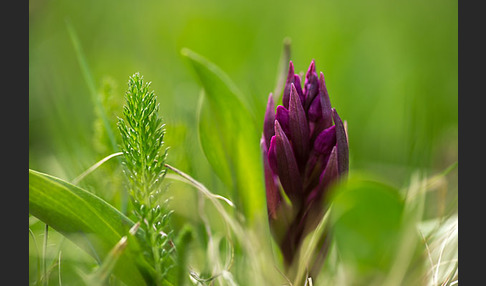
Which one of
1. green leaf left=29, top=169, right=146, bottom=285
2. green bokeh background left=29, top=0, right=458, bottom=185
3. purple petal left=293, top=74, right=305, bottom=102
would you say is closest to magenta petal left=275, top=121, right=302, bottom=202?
purple petal left=293, top=74, right=305, bottom=102

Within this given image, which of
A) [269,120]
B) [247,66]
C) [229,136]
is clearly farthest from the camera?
[247,66]

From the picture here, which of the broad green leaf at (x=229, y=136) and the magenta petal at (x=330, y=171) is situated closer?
the magenta petal at (x=330, y=171)

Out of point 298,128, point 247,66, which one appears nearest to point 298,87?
point 298,128

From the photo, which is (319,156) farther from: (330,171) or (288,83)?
(288,83)

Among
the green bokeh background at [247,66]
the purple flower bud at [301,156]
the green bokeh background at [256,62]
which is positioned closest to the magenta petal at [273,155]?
the purple flower bud at [301,156]

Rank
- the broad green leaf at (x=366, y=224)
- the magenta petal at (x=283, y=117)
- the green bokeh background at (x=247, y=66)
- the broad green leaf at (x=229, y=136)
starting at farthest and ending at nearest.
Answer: the green bokeh background at (x=247, y=66) → the broad green leaf at (x=229, y=136) → the magenta petal at (x=283, y=117) → the broad green leaf at (x=366, y=224)

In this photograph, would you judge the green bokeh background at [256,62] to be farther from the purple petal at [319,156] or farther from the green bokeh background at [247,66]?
the purple petal at [319,156]
